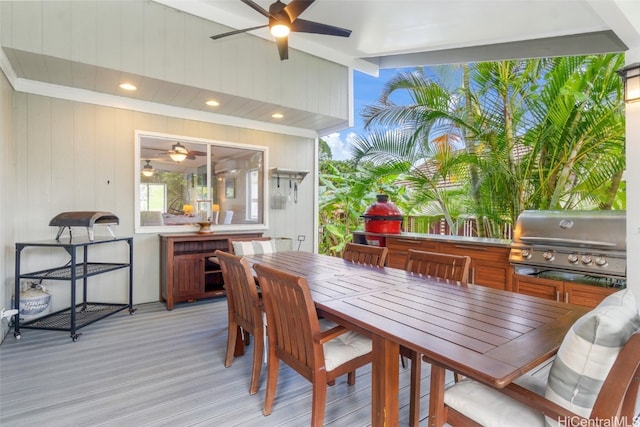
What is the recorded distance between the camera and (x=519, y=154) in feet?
14.6

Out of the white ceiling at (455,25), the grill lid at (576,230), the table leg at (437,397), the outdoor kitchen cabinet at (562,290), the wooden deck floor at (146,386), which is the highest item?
the white ceiling at (455,25)

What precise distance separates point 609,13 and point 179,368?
4.12 metres

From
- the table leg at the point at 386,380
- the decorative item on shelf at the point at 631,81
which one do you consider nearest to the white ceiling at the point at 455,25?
the decorative item on shelf at the point at 631,81

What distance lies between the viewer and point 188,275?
421cm

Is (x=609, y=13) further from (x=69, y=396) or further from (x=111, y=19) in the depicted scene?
(x=69, y=396)

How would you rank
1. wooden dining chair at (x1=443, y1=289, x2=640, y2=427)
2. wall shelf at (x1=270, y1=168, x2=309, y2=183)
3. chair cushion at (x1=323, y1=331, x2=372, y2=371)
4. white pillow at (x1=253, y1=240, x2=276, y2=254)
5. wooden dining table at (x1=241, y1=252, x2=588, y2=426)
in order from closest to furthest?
wooden dining chair at (x1=443, y1=289, x2=640, y2=427) < wooden dining table at (x1=241, y1=252, x2=588, y2=426) < chair cushion at (x1=323, y1=331, x2=372, y2=371) < white pillow at (x1=253, y1=240, x2=276, y2=254) < wall shelf at (x1=270, y1=168, x2=309, y2=183)

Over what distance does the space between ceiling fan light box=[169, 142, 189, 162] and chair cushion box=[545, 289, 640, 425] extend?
458cm

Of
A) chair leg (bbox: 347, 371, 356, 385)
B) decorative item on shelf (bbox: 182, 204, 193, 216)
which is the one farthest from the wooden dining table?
decorative item on shelf (bbox: 182, 204, 193, 216)

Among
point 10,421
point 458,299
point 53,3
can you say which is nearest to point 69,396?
point 10,421

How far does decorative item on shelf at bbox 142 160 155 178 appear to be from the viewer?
4340 mm

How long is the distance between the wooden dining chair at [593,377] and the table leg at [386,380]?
0.38m

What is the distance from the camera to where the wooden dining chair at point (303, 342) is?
1667 millimetres

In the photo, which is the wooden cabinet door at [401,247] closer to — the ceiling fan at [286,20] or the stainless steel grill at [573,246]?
the stainless steel grill at [573,246]

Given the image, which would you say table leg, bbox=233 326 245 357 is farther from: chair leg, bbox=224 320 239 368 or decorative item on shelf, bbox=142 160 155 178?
decorative item on shelf, bbox=142 160 155 178
